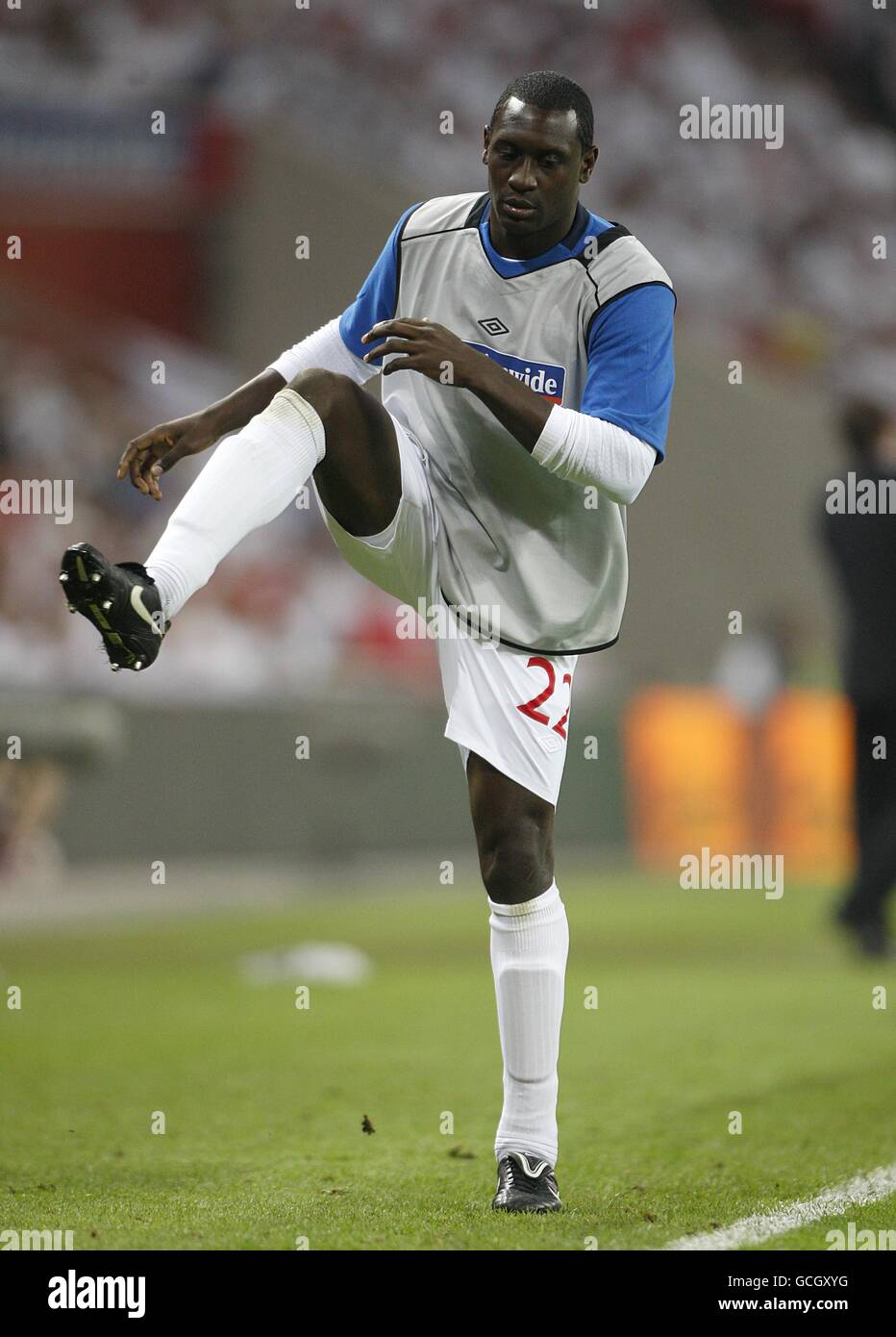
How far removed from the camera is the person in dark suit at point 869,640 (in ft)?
26.5

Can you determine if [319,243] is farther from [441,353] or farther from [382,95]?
[441,353]

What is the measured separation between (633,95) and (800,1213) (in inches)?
573

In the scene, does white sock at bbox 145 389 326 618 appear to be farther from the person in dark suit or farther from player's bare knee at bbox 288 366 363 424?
the person in dark suit

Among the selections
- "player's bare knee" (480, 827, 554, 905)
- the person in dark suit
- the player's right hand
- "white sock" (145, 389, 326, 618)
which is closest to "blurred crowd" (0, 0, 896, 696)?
the person in dark suit

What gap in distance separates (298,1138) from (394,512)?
1663mm

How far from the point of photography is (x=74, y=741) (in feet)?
30.6

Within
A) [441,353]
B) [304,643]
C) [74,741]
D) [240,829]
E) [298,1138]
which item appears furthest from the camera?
[304,643]

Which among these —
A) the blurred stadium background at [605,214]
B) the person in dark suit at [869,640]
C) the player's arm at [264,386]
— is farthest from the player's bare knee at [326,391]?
the blurred stadium background at [605,214]

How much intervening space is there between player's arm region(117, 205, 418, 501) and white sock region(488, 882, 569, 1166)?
1.11m

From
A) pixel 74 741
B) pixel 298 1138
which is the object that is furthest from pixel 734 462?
pixel 298 1138

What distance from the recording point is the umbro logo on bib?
3.46m

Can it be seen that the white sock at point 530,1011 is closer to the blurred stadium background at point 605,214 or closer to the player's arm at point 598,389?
the player's arm at point 598,389

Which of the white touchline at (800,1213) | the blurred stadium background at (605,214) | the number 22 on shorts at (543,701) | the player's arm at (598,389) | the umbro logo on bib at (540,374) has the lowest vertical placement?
the white touchline at (800,1213)

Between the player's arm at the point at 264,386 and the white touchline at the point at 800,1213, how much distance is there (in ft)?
5.65
